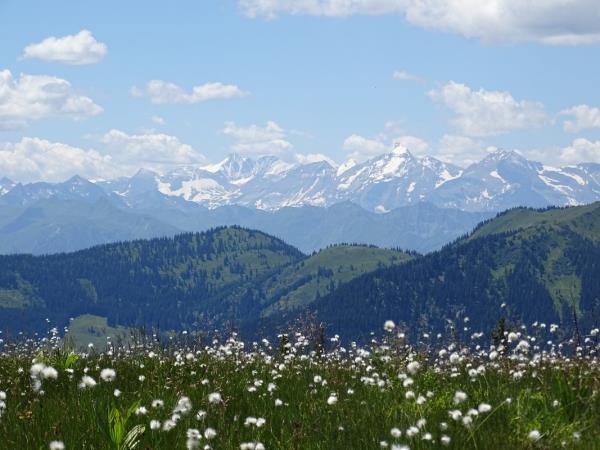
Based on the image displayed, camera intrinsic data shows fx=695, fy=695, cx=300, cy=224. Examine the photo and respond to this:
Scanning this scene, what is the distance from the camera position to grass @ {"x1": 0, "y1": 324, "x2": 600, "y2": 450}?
5383mm

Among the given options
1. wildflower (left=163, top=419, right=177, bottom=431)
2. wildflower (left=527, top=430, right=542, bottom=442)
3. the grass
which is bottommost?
the grass

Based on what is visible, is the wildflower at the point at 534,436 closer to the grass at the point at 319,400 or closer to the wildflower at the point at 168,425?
the grass at the point at 319,400

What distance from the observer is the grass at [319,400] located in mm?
5383

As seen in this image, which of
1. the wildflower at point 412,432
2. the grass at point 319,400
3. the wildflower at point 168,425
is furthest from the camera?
the wildflower at point 168,425

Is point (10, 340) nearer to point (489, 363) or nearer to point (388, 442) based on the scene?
point (489, 363)

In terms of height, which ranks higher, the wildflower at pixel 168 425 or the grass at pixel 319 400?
the wildflower at pixel 168 425

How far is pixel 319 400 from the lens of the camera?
745 centimetres

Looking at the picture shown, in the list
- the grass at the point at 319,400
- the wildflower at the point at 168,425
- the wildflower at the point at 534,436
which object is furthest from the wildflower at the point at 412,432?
the wildflower at the point at 168,425

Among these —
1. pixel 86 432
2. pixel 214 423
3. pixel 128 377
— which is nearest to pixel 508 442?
pixel 214 423

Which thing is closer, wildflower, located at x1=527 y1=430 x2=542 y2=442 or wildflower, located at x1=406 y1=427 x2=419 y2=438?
wildflower, located at x1=527 y1=430 x2=542 y2=442

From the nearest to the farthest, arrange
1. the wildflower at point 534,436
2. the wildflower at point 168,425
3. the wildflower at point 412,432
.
→ the wildflower at point 534,436, the wildflower at point 412,432, the wildflower at point 168,425

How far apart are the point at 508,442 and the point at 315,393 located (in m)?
3.17

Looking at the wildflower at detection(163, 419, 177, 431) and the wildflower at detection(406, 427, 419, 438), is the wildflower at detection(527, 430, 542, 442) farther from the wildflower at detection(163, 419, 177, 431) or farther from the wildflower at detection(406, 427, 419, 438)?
the wildflower at detection(163, 419, 177, 431)

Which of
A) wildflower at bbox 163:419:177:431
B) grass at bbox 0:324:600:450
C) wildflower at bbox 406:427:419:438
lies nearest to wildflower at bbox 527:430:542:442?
grass at bbox 0:324:600:450
